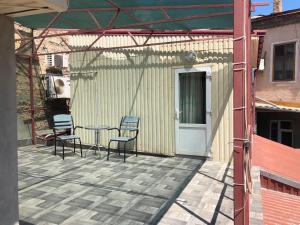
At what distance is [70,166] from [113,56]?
3.21 m

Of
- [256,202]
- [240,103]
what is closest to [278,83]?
[256,202]

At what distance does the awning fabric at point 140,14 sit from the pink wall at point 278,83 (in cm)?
944

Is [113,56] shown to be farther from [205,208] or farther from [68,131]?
[205,208]

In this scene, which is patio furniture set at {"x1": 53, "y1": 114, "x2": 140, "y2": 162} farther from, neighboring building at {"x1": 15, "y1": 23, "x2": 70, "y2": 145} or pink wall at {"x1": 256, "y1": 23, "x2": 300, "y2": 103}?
pink wall at {"x1": 256, "y1": 23, "x2": 300, "y2": 103}

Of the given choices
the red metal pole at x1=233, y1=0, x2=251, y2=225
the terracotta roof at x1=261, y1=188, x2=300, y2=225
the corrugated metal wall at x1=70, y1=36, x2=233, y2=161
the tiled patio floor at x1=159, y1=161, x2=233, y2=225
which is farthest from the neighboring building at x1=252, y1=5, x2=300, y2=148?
the red metal pole at x1=233, y1=0, x2=251, y2=225

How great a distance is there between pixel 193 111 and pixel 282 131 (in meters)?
9.64

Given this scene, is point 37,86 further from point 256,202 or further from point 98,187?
point 256,202

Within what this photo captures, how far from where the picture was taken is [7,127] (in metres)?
2.63

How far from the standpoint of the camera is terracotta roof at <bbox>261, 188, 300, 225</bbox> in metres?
4.48

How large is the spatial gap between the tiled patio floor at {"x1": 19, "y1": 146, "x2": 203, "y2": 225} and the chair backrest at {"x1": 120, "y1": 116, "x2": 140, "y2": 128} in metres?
0.81

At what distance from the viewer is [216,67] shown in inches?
299

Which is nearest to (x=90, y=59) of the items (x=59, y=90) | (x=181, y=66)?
(x=59, y=90)

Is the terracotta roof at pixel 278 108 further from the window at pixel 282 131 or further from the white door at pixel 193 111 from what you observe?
the white door at pixel 193 111

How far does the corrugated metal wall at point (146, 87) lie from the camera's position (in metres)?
7.59
